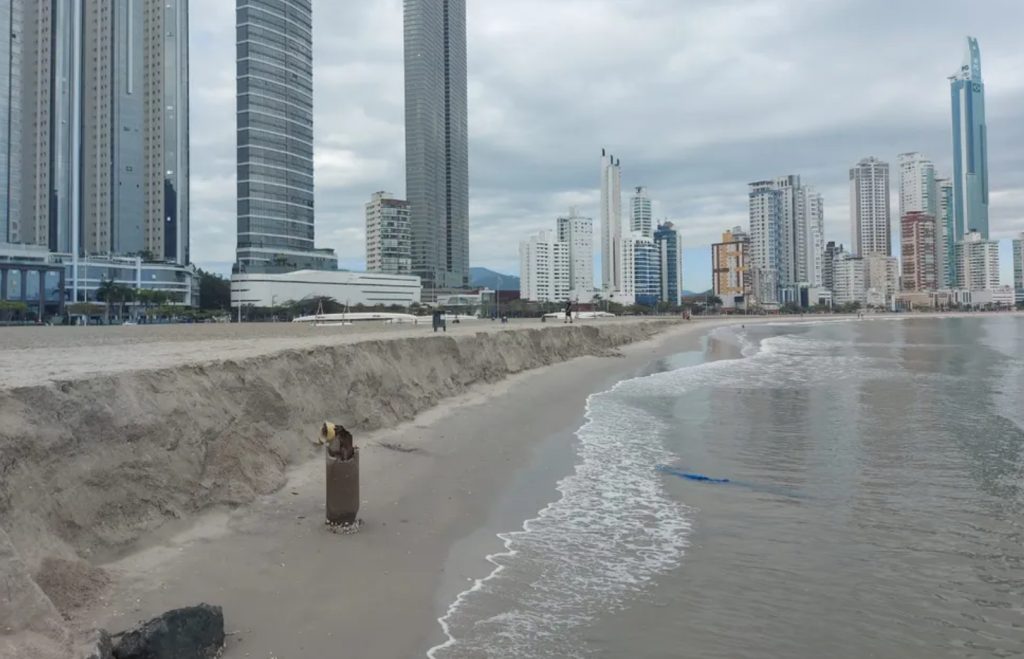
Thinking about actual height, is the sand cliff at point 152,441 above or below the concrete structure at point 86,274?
below

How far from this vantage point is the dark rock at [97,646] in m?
4.00

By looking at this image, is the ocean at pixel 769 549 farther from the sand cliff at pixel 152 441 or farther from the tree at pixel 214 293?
the tree at pixel 214 293

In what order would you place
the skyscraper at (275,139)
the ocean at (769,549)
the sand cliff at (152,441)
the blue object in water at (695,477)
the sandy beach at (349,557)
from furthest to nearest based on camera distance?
the skyscraper at (275,139) → the blue object in water at (695,477) → the sand cliff at (152,441) → the ocean at (769,549) → the sandy beach at (349,557)

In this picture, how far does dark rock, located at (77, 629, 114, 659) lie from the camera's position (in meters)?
4.00

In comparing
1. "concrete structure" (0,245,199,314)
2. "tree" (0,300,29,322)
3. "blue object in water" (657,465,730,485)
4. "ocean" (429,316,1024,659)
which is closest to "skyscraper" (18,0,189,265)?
"concrete structure" (0,245,199,314)

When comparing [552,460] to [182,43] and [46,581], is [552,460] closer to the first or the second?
[46,581]

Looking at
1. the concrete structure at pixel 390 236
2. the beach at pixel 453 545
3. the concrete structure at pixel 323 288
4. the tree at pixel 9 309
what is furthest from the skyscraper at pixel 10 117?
the beach at pixel 453 545

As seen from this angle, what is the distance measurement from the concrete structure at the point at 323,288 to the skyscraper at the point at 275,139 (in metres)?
4.74

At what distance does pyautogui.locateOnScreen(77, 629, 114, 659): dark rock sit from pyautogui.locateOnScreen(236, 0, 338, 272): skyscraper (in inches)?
5047

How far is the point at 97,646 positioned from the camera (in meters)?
4.11

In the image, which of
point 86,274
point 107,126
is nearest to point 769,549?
point 86,274

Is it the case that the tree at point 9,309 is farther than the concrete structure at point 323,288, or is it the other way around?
the concrete structure at point 323,288

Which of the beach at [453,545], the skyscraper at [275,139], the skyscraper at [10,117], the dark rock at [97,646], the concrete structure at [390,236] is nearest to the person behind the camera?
the dark rock at [97,646]

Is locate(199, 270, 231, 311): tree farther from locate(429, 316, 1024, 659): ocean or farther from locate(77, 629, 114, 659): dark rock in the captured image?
locate(77, 629, 114, 659): dark rock
